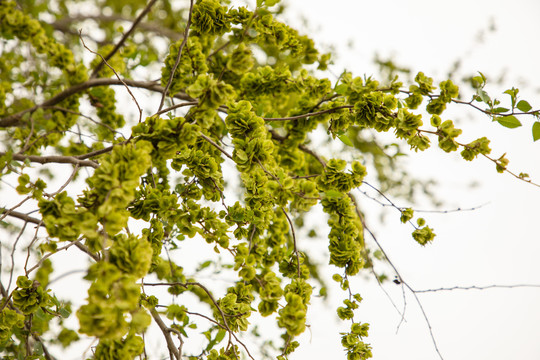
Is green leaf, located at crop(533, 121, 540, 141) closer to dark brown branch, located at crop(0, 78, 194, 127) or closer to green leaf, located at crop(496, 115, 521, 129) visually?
green leaf, located at crop(496, 115, 521, 129)

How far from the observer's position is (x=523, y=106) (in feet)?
2.95

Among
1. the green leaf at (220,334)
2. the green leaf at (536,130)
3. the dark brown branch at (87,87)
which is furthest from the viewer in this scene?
the dark brown branch at (87,87)

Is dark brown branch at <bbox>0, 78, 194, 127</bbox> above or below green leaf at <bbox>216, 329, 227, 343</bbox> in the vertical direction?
above

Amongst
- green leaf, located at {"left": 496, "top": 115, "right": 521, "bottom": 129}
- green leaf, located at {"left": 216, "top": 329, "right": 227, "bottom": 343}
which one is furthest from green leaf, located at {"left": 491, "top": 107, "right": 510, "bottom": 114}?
green leaf, located at {"left": 216, "top": 329, "right": 227, "bottom": 343}

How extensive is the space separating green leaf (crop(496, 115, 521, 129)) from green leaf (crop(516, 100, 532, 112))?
30 mm

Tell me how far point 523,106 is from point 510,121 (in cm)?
5

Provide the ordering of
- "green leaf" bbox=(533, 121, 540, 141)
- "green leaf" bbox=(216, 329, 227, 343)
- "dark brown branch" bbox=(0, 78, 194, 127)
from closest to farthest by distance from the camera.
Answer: "green leaf" bbox=(533, 121, 540, 141)
"green leaf" bbox=(216, 329, 227, 343)
"dark brown branch" bbox=(0, 78, 194, 127)

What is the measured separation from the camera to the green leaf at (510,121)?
0.91 m

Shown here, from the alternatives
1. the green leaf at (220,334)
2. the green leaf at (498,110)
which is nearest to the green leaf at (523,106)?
the green leaf at (498,110)

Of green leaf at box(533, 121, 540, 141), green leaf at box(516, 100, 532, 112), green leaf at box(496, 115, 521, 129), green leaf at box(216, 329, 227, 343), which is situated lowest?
green leaf at box(216, 329, 227, 343)

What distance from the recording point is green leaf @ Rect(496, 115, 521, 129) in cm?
91

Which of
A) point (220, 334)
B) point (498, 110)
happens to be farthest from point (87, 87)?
point (498, 110)

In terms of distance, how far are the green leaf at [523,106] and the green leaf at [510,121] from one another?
0.03 meters

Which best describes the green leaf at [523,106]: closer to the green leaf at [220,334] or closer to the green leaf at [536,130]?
the green leaf at [536,130]
